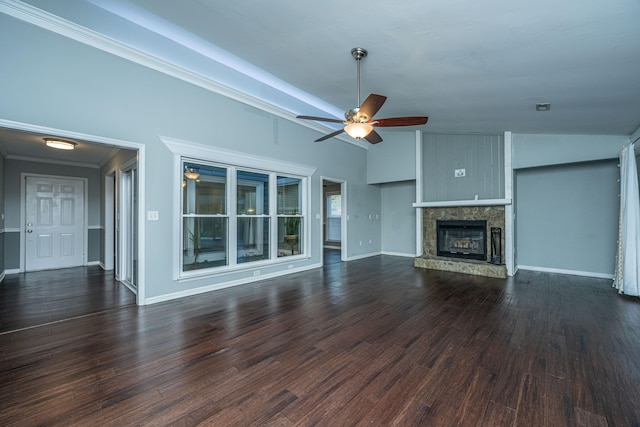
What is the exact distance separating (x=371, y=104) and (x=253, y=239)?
10.8 feet

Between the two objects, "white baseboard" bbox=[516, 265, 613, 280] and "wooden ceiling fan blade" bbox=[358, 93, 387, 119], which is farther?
"white baseboard" bbox=[516, 265, 613, 280]

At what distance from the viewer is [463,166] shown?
615 centimetres

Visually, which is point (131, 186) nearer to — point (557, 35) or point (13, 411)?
point (13, 411)

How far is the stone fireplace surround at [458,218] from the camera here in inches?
217

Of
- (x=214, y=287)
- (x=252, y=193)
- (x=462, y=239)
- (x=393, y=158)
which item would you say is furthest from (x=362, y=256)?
(x=214, y=287)

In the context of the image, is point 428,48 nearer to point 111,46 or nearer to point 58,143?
point 111,46

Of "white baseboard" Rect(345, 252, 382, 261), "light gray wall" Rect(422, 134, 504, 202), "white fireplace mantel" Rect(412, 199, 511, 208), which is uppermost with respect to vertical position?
"light gray wall" Rect(422, 134, 504, 202)

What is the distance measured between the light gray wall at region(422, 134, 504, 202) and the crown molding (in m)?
4.04

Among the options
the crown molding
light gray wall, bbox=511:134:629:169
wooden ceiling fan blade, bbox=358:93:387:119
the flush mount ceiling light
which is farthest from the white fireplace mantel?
the flush mount ceiling light

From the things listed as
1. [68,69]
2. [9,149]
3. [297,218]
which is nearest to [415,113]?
[297,218]

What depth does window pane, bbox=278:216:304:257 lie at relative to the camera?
559 centimetres

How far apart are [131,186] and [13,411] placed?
382 centimetres

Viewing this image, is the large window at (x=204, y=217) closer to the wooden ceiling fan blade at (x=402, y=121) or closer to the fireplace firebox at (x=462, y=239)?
the wooden ceiling fan blade at (x=402, y=121)

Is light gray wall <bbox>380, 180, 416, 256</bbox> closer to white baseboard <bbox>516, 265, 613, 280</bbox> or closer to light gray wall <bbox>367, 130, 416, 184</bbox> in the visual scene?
light gray wall <bbox>367, 130, 416, 184</bbox>
